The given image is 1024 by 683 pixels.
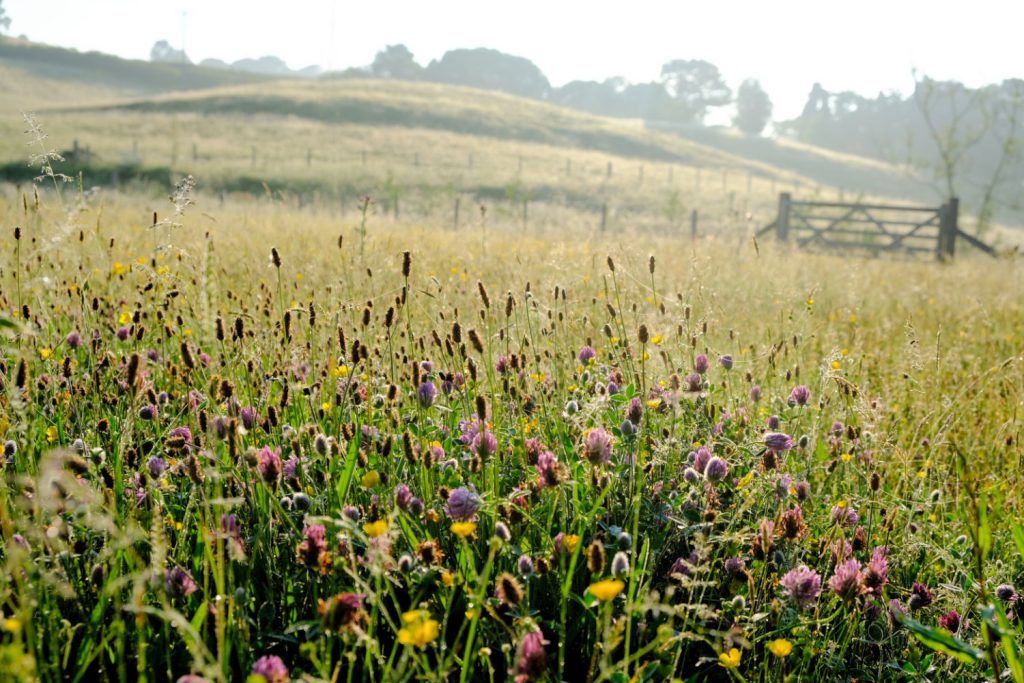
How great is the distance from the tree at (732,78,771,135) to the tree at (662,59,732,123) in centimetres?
493

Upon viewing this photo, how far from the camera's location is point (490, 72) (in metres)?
113

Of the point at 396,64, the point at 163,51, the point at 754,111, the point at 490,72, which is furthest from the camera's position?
the point at 163,51

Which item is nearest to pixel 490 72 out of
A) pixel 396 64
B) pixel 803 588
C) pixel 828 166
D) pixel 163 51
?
pixel 396 64

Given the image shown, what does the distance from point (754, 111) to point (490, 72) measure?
125ft

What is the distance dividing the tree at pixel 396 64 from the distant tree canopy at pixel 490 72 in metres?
4.32

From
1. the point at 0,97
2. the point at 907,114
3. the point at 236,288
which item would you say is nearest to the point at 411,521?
the point at 236,288

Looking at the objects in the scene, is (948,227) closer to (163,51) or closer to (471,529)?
(471,529)

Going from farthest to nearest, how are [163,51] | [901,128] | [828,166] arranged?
[163,51] < [901,128] < [828,166]

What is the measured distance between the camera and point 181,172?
28000 mm

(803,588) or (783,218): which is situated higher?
(783,218)

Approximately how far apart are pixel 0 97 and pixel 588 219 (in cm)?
5375

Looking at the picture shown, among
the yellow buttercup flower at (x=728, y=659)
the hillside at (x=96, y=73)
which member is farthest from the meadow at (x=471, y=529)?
the hillside at (x=96, y=73)

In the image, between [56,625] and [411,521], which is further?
[411,521]

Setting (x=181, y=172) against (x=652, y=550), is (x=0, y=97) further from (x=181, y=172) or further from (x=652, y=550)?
(x=652, y=550)
